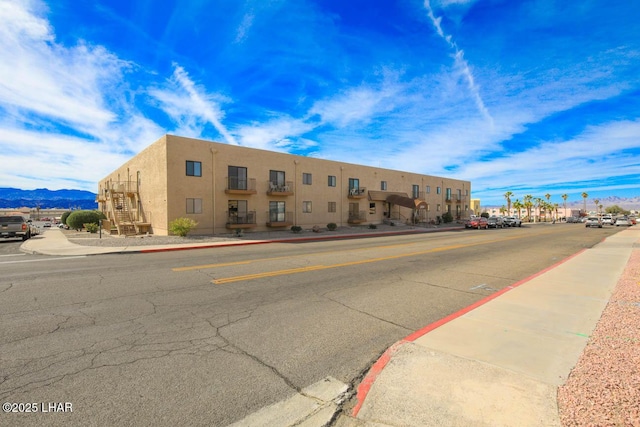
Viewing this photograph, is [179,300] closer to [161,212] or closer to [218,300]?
[218,300]

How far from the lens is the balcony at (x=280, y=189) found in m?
28.2

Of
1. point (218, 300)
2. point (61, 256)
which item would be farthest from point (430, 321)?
point (61, 256)

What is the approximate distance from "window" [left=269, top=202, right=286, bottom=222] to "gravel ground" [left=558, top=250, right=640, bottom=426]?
2524 cm

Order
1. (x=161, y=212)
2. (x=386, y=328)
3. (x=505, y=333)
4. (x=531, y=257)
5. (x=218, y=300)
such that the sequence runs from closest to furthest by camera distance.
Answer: (x=505, y=333) < (x=386, y=328) < (x=218, y=300) < (x=531, y=257) < (x=161, y=212)

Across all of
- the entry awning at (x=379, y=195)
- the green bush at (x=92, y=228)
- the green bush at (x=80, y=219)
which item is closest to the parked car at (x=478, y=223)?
the entry awning at (x=379, y=195)

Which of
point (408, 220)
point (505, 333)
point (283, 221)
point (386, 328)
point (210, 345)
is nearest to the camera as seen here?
point (210, 345)

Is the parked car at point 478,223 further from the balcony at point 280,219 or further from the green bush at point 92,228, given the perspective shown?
the green bush at point 92,228

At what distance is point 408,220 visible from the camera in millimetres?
44031

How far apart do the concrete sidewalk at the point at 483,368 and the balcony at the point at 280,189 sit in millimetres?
23438

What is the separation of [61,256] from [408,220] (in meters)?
38.9

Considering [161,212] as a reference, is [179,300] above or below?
below

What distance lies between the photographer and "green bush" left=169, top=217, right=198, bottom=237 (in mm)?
21203

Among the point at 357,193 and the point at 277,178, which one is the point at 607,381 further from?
the point at 357,193

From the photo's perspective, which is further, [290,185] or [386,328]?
[290,185]
